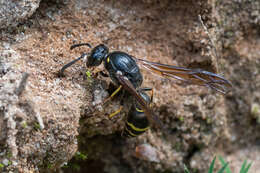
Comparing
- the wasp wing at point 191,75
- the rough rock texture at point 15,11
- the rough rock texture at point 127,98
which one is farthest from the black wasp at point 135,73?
the rough rock texture at point 15,11

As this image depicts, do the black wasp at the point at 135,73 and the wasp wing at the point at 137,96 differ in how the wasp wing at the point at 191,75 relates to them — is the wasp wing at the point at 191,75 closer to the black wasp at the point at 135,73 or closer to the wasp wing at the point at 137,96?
the black wasp at the point at 135,73

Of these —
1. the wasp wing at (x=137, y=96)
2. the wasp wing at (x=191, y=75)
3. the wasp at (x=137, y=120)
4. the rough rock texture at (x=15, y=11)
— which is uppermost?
the rough rock texture at (x=15, y=11)

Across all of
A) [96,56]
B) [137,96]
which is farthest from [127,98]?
[96,56]

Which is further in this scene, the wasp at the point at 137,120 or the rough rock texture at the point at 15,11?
the wasp at the point at 137,120

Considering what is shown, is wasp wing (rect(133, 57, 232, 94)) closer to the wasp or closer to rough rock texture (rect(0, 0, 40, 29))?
the wasp

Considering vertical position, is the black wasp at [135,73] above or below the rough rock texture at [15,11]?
below

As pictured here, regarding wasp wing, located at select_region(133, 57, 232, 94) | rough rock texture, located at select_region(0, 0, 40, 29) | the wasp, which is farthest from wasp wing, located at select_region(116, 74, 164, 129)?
rough rock texture, located at select_region(0, 0, 40, 29)
